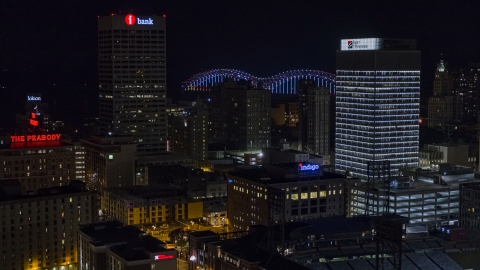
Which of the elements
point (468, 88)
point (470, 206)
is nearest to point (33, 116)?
point (470, 206)

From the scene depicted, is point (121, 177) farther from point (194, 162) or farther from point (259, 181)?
point (259, 181)

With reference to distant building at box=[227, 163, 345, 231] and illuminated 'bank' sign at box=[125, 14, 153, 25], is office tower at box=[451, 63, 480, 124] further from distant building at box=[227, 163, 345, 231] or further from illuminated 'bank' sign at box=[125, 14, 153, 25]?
distant building at box=[227, 163, 345, 231]

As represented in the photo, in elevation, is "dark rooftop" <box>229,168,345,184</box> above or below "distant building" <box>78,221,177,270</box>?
above

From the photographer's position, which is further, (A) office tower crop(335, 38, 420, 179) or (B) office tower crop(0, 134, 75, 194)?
(A) office tower crop(335, 38, 420, 179)

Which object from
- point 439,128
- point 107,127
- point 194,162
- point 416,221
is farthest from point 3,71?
point 416,221

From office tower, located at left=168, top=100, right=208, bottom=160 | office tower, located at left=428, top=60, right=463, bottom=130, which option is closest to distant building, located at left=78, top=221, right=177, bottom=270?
office tower, located at left=168, top=100, right=208, bottom=160

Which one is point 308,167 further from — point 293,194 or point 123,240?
point 123,240
